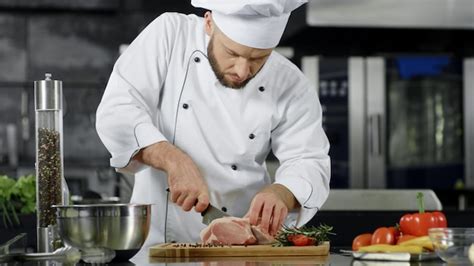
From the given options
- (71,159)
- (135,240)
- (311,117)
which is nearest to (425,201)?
(311,117)

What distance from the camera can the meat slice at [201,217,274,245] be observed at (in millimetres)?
2777

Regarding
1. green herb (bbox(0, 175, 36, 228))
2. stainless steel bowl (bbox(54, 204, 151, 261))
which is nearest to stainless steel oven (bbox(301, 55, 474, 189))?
green herb (bbox(0, 175, 36, 228))

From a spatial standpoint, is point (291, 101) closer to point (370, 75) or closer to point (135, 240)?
point (135, 240)

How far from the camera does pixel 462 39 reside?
284 inches

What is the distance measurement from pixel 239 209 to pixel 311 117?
0.39 m

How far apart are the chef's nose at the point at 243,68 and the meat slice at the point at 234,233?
46 cm

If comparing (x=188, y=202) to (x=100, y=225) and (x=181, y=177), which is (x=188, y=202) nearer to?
(x=181, y=177)

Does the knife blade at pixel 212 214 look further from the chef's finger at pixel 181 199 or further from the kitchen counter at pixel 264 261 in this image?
the kitchen counter at pixel 264 261

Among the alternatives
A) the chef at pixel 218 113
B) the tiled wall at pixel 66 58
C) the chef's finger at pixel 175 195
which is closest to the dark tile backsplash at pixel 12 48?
the tiled wall at pixel 66 58

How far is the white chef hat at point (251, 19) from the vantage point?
9.93 feet

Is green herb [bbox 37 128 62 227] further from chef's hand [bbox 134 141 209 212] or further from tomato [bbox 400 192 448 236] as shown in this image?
tomato [bbox 400 192 448 236]

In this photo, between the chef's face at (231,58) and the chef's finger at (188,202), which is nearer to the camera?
the chef's finger at (188,202)

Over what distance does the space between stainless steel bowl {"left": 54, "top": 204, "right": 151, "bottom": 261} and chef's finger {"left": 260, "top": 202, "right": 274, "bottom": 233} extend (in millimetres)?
557

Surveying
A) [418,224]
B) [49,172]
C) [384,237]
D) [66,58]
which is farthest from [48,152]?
[66,58]
